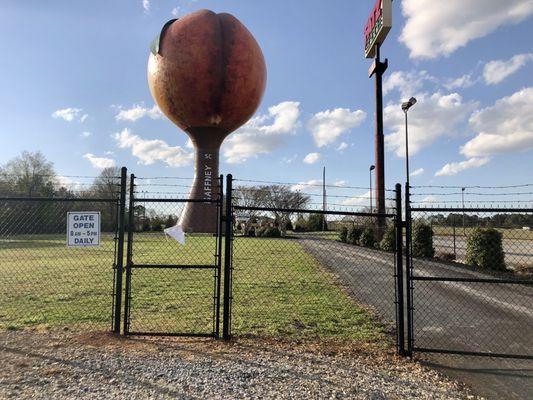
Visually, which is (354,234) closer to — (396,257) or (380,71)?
(380,71)

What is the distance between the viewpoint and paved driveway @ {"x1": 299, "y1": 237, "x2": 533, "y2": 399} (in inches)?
180

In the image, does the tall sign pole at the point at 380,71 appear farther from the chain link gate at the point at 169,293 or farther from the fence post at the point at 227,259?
the fence post at the point at 227,259

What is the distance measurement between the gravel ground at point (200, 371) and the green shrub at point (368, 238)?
18.6 meters

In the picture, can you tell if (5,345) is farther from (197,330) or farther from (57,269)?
(57,269)

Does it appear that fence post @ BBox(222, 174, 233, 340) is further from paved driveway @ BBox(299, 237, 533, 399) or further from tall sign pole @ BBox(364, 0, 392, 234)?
tall sign pole @ BBox(364, 0, 392, 234)

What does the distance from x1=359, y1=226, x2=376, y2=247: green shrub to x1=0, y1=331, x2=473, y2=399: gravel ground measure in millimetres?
18615

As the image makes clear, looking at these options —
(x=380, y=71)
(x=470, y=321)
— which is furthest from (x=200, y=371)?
(x=380, y=71)

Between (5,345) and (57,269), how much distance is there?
25.9 ft

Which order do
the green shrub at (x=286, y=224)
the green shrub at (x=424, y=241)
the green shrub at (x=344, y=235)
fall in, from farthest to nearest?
the green shrub at (x=286, y=224) → the green shrub at (x=344, y=235) → the green shrub at (x=424, y=241)

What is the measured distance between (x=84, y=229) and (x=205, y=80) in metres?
24.9

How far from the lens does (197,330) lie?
19.8 feet

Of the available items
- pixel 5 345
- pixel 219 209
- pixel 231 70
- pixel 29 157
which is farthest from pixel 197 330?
pixel 29 157

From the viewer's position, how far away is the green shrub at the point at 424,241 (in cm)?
1691

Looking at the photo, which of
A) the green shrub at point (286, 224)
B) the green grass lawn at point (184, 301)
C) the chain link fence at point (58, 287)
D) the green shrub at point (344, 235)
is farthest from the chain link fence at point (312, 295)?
the green shrub at point (286, 224)
